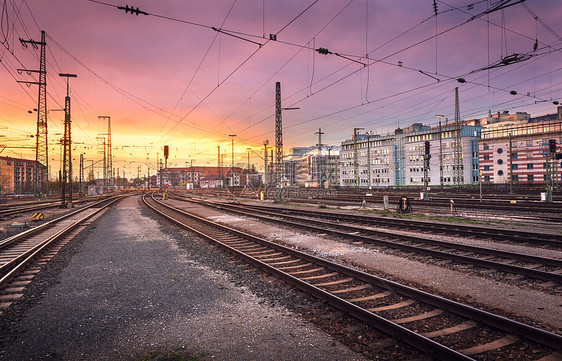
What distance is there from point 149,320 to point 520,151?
81.8 metres

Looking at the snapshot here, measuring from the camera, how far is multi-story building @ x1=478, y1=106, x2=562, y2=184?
210ft

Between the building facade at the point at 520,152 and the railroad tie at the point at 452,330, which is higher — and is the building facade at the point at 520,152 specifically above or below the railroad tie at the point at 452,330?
above

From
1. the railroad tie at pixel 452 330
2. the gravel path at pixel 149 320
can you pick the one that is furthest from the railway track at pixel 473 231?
the gravel path at pixel 149 320

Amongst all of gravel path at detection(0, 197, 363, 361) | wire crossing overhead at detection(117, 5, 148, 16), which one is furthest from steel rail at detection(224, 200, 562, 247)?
wire crossing overhead at detection(117, 5, 148, 16)

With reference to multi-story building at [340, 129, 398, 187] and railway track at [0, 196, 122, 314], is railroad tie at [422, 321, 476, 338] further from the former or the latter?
multi-story building at [340, 129, 398, 187]

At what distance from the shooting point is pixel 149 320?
19.1 feet

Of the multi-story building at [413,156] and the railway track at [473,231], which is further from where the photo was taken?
the multi-story building at [413,156]

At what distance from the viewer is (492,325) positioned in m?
5.07

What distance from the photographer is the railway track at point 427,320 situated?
14.4 ft

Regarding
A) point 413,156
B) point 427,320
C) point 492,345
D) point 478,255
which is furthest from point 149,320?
point 413,156

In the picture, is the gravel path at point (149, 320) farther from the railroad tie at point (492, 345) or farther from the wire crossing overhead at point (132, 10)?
the wire crossing overhead at point (132, 10)

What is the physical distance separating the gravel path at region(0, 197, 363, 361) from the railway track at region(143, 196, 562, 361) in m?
0.92

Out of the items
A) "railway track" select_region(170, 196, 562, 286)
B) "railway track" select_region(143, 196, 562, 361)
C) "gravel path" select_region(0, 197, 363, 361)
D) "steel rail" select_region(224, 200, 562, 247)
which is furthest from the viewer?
"steel rail" select_region(224, 200, 562, 247)

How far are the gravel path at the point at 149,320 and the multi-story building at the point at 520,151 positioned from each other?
69768mm
